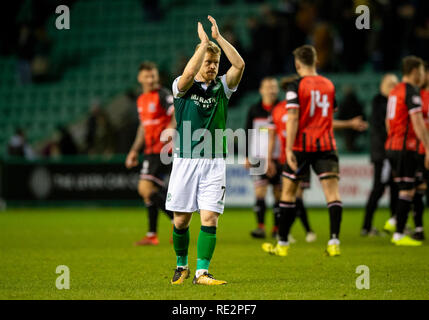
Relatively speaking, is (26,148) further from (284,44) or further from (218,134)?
(218,134)

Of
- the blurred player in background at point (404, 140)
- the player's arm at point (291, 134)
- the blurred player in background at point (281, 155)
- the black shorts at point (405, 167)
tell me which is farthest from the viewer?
the blurred player in background at point (281, 155)

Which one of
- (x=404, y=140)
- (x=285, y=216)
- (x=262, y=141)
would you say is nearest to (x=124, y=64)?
(x=262, y=141)

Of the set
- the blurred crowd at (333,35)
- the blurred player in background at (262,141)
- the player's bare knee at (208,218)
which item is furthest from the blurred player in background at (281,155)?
the blurred crowd at (333,35)

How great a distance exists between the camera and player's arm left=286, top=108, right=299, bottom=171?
893 cm

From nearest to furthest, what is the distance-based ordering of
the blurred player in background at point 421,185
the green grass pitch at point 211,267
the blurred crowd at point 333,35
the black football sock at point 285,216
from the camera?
the green grass pitch at point 211,267
the black football sock at point 285,216
the blurred player in background at point 421,185
the blurred crowd at point 333,35

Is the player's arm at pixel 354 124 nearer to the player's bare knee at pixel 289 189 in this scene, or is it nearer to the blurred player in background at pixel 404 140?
the blurred player in background at pixel 404 140

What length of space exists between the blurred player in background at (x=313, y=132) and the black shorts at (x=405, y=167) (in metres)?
1.62

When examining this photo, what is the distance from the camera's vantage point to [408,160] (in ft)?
34.0

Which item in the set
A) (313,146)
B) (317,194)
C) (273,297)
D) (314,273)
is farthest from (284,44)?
(273,297)

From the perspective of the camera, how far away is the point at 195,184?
7.04 metres

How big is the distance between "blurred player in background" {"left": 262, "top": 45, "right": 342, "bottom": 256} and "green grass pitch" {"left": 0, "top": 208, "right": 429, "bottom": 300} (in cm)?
68

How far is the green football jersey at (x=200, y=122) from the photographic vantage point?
7.05m

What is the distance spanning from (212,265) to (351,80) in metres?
13.7

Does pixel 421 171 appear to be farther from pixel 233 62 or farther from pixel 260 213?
pixel 233 62
